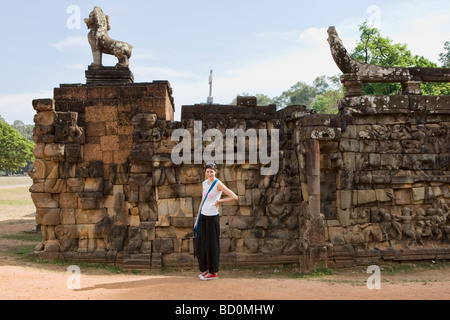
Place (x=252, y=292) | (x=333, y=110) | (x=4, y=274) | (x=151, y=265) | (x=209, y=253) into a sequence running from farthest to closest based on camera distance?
(x=333, y=110) → (x=151, y=265) → (x=4, y=274) → (x=209, y=253) → (x=252, y=292)

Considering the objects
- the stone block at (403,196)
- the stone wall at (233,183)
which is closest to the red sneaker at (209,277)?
the stone wall at (233,183)

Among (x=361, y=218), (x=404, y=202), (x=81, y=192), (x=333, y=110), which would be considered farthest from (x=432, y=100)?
(x=333, y=110)

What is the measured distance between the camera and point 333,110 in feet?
126

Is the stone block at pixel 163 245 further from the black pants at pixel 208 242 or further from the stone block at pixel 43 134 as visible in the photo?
the stone block at pixel 43 134

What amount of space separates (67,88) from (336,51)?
6.33 metres

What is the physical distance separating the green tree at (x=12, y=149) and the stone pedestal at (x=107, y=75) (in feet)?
65.9

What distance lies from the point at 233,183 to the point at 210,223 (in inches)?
116

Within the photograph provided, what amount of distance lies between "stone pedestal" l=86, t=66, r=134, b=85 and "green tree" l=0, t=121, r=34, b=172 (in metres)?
20.1

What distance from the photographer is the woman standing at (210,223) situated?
7203 millimetres

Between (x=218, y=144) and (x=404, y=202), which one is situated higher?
(x=218, y=144)

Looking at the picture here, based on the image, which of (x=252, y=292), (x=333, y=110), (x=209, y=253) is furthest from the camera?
(x=333, y=110)

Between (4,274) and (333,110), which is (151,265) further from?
(333,110)

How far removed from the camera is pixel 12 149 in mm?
29062

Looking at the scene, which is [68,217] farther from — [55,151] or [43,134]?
[43,134]
